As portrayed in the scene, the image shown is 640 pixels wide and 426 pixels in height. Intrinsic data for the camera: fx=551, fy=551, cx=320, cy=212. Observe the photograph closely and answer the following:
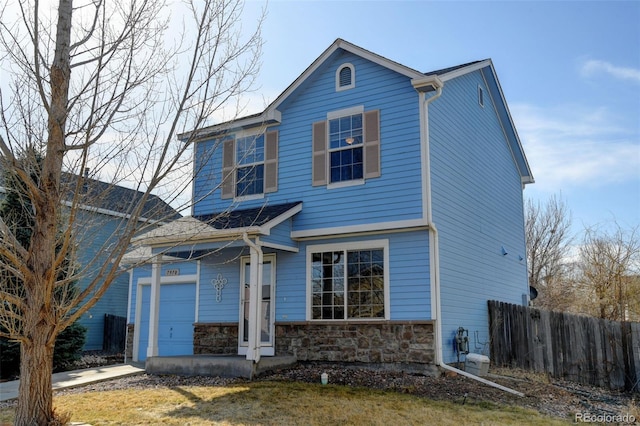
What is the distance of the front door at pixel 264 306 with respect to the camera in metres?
12.2

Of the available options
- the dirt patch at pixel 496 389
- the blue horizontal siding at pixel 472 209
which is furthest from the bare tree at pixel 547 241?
the dirt patch at pixel 496 389

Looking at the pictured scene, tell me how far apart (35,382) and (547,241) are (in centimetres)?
2493

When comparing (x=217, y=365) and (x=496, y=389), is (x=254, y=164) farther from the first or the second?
(x=496, y=389)

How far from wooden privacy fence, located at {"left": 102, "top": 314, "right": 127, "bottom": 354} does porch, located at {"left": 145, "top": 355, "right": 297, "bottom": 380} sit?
320 inches

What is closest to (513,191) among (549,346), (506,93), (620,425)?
(506,93)

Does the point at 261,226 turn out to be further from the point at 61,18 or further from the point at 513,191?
the point at 513,191

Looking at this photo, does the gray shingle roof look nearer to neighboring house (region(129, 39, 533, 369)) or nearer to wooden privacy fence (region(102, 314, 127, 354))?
neighboring house (region(129, 39, 533, 369))

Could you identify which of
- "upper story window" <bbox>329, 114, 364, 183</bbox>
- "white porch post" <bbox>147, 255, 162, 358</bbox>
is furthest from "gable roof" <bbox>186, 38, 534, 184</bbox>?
"white porch post" <bbox>147, 255, 162, 358</bbox>

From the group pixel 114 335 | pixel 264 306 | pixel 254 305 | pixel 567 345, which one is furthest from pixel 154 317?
pixel 567 345

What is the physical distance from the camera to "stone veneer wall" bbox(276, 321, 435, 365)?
10516mm

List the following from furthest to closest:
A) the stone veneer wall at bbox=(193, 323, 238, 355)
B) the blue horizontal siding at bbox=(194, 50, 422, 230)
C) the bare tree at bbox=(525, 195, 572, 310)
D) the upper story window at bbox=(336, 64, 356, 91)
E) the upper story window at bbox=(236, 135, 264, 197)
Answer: the bare tree at bbox=(525, 195, 572, 310)
the upper story window at bbox=(236, 135, 264, 197)
the stone veneer wall at bbox=(193, 323, 238, 355)
the upper story window at bbox=(336, 64, 356, 91)
the blue horizontal siding at bbox=(194, 50, 422, 230)

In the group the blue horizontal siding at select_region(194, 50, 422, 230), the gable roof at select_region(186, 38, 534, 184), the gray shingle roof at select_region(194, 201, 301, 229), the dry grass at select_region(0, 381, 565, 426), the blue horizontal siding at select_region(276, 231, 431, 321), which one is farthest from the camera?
the gray shingle roof at select_region(194, 201, 301, 229)

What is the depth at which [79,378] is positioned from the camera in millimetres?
11461

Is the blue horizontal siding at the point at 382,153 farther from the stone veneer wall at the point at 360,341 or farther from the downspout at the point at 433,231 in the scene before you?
the stone veneer wall at the point at 360,341
